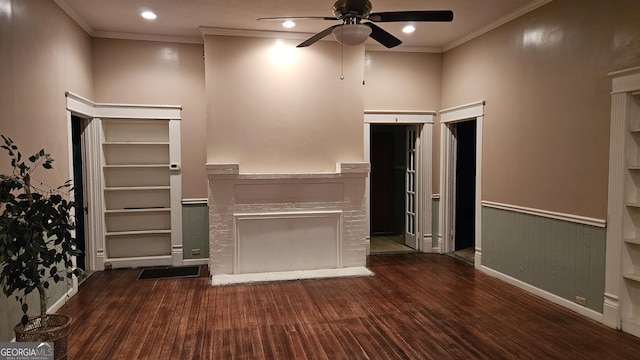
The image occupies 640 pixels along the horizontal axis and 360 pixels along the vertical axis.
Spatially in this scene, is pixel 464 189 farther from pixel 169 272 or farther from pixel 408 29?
pixel 169 272

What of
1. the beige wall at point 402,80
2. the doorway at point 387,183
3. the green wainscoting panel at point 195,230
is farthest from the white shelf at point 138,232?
the doorway at point 387,183

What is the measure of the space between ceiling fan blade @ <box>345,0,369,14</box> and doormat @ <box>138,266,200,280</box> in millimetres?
3612

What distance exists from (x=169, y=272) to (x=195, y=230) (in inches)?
24.7

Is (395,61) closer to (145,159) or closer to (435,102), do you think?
(435,102)

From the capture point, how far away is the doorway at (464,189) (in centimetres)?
609

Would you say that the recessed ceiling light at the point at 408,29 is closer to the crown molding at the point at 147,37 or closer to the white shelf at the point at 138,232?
the crown molding at the point at 147,37

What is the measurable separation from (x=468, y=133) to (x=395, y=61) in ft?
5.51

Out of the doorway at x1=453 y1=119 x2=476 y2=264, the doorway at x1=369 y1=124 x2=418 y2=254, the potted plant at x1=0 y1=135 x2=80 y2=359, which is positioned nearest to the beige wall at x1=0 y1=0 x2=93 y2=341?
the potted plant at x1=0 y1=135 x2=80 y2=359

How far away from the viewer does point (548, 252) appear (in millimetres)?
3953

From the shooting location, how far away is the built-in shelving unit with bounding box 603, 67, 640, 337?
319 centimetres

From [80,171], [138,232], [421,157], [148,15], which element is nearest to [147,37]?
[148,15]

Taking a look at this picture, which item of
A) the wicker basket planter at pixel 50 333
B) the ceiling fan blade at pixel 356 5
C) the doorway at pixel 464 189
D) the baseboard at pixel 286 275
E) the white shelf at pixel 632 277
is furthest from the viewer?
the doorway at pixel 464 189

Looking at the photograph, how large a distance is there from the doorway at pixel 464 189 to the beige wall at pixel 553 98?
1173mm

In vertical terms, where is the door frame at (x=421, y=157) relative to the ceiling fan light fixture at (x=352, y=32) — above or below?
below
